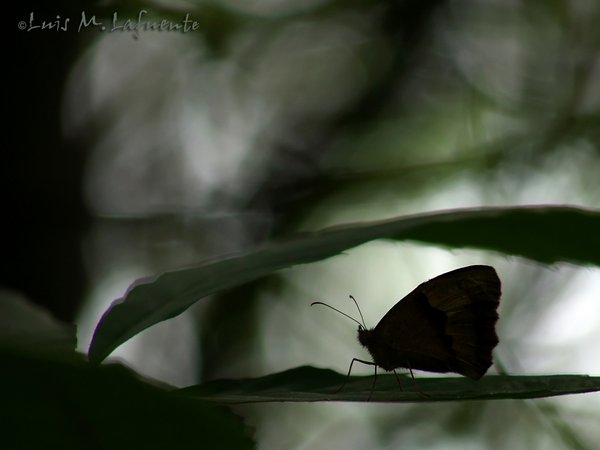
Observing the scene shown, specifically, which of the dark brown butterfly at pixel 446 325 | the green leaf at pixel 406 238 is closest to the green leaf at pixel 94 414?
the green leaf at pixel 406 238

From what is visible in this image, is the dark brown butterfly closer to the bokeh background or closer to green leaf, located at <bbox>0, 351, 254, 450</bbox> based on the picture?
green leaf, located at <bbox>0, 351, 254, 450</bbox>

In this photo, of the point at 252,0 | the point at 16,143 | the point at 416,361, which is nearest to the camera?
the point at 416,361

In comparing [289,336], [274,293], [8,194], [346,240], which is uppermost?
[346,240]

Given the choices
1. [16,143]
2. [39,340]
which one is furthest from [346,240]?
[16,143]

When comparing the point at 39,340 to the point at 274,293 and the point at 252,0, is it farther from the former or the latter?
the point at 252,0

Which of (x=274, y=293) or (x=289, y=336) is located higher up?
(x=274, y=293)

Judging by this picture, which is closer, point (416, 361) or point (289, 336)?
point (416, 361)

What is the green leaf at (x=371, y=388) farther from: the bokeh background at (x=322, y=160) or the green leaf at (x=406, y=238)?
the bokeh background at (x=322, y=160)
